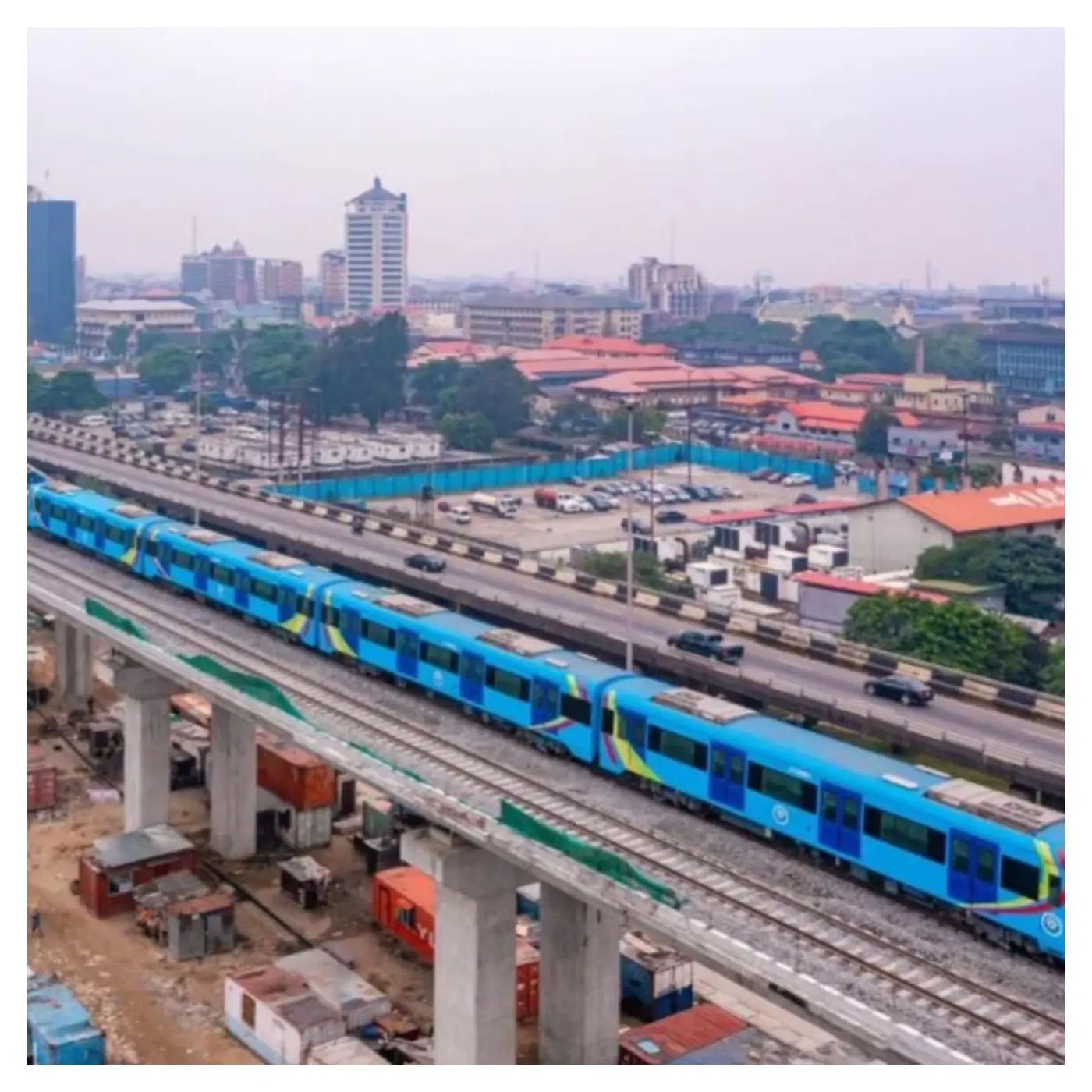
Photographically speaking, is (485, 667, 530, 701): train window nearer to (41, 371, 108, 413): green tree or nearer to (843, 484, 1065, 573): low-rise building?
(843, 484, 1065, 573): low-rise building

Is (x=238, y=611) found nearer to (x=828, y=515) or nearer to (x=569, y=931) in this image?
Answer: (x=569, y=931)

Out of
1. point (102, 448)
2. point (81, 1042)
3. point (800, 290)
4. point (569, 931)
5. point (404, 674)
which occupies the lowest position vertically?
point (81, 1042)

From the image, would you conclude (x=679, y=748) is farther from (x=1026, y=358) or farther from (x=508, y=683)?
(x=1026, y=358)

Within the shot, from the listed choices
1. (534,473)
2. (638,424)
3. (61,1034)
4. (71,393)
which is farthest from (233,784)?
(71,393)

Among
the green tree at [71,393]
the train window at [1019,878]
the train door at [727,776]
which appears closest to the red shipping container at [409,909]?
the train door at [727,776]

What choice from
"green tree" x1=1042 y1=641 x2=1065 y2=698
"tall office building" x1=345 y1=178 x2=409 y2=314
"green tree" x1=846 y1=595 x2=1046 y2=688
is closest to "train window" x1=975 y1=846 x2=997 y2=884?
"green tree" x1=1042 y1=641 x2=1065 y2=698

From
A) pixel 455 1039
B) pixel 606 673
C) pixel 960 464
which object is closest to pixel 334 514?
pixel 606 673
